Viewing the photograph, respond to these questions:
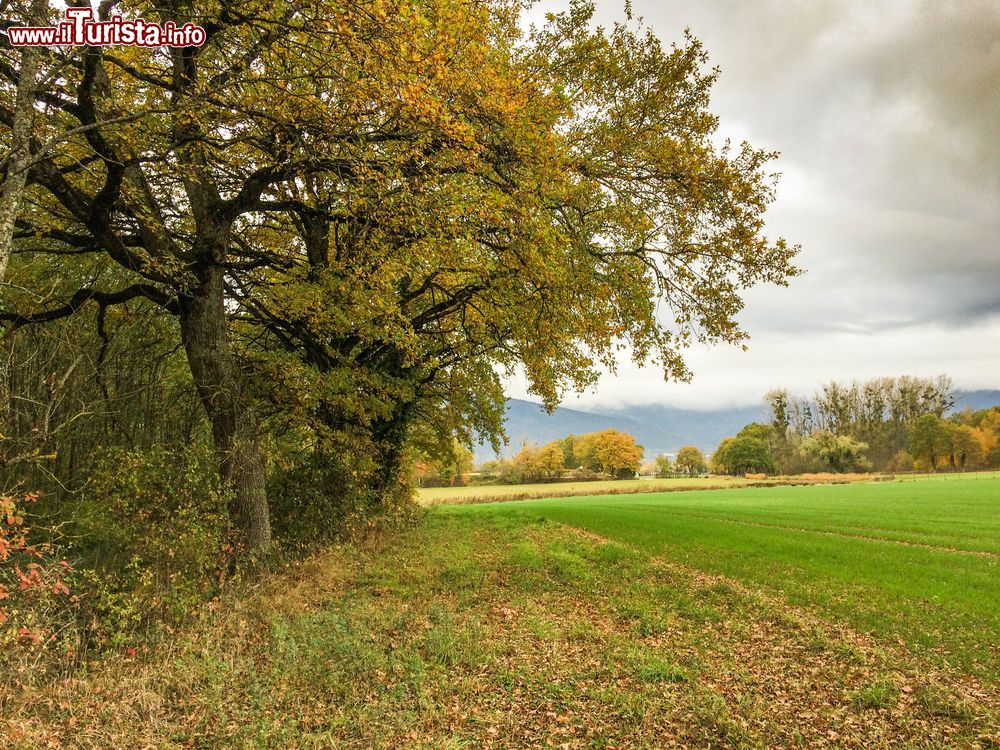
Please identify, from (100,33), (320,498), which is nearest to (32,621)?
(100,33)

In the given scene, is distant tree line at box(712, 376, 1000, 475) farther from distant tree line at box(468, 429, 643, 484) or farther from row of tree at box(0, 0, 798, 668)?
row of tree at box(0, 0, 798, 668)

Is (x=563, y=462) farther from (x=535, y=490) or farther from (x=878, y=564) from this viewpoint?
(x=878, y=564)

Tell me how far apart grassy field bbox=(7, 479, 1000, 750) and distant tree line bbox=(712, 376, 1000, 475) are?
272 feet

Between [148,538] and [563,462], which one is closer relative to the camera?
[148,538]

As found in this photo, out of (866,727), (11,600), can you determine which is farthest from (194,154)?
(866,727)

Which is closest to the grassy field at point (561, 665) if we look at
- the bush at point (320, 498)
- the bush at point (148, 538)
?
the bush at point (148, 538)

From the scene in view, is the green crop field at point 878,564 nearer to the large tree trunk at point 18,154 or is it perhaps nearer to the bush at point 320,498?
the bush at point 320,498

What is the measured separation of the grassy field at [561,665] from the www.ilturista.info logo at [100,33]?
7.93m

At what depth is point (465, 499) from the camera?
47.3m

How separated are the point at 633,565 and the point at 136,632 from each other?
35.4 feet

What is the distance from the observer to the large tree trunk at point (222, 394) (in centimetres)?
1031

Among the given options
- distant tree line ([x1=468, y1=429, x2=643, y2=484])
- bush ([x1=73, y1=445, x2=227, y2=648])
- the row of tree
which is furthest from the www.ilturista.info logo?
distant tree line ([x1=468, y1=429, x2=643, y2=484])

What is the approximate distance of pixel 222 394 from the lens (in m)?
10.3

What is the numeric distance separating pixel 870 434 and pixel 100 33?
107m
